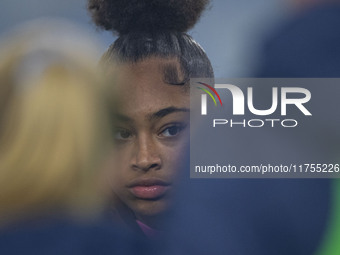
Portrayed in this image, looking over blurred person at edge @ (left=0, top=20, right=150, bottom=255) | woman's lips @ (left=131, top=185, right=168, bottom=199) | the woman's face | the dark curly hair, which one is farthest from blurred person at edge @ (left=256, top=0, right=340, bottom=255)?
blurred person at edge @ (left=0, top=20, right=150, bottom=255)

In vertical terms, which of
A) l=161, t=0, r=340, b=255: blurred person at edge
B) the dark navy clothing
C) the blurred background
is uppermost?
the blurred background

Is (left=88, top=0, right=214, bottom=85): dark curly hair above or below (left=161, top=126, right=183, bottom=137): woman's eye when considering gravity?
above

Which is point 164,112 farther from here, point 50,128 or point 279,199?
point 279,199

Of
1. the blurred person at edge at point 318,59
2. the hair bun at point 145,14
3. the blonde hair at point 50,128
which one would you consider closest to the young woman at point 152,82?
the hair bun at point 145,14

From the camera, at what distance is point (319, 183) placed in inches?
74.1

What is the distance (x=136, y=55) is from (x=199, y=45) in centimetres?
31

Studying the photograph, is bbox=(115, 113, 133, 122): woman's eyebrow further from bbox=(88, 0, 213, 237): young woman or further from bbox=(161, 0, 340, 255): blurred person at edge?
bbox=(161, 0, 340, 255): blurred person at edge

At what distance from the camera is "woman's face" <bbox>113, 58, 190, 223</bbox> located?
6.07 ft

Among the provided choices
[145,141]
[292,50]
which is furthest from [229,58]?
[145,141]

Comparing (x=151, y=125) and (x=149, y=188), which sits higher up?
(x=151, y=125)

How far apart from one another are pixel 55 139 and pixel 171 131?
56 cm

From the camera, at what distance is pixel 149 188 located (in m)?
1.87

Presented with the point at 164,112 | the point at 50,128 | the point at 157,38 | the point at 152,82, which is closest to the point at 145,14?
the point at 157,38

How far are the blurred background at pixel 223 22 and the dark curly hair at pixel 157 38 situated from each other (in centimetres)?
4
